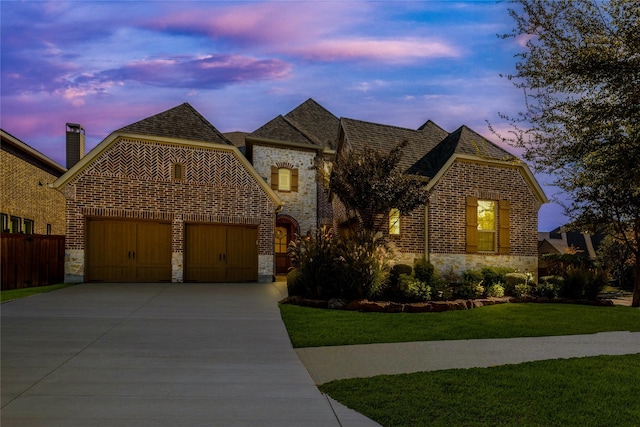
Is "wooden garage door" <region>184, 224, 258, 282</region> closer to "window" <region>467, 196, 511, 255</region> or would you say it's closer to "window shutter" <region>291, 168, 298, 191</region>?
"window shutter" <region>291, 168, 298, 191</region>

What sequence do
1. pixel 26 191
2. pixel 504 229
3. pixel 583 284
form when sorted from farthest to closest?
pixel 26 191
pixel 504 229
pixel 583 284

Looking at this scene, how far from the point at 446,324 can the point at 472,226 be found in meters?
8.20

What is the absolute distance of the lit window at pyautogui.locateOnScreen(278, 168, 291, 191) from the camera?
22062 mm

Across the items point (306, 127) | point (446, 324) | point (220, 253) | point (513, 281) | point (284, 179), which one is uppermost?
point (306, 127)

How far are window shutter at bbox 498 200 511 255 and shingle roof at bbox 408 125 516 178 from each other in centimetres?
203

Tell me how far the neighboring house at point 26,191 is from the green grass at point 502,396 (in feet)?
59.8

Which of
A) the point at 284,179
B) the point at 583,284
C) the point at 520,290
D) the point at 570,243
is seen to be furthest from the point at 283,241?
the point at 570,243

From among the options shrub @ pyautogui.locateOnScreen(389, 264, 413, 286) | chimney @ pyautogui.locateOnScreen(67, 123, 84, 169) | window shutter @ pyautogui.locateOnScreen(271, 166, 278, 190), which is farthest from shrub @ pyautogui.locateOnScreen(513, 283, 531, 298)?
chimney @ pyautogui.locateOnScreen(67, 123, 84, 169)

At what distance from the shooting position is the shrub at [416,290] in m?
12.0

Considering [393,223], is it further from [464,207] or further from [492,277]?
[492,277]

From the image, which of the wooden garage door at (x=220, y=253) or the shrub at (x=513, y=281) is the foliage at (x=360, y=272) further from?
the wooden garage door at (x=220, y=253)

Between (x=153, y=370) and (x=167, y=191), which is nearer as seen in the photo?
(x=153, y=370)

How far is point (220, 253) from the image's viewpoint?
17.4 m

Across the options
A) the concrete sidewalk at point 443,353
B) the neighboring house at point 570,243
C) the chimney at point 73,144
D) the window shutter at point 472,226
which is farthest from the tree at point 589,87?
the neighboring house at point 570,243
